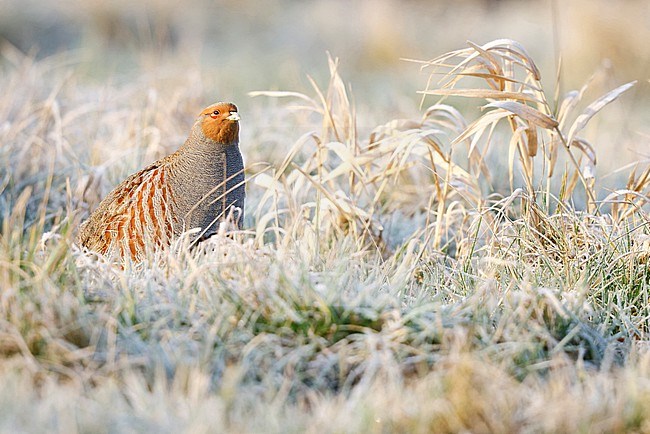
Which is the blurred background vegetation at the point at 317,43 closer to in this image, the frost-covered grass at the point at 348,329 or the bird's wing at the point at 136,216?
the bird's wing at the point at 136,216

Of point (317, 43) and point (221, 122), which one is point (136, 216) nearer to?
point (221, 122)

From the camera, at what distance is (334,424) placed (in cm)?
213

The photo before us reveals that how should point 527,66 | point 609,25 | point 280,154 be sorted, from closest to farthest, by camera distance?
point 527,66 → point 280,154 → point 609,25

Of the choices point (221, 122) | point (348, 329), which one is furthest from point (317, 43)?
point (348, 329)

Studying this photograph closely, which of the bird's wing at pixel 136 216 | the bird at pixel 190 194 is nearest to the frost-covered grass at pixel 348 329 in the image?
the bird at pixel 190 194

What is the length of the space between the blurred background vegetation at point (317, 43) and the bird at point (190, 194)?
6.58ft

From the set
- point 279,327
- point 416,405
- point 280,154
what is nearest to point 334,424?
point 416,405

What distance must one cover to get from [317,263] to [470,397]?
1.20 meters

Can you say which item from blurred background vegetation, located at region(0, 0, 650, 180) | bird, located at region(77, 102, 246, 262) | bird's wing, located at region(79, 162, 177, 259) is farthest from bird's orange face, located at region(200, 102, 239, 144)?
blurred background vegetation, located at region(0, 0, 650, 180)

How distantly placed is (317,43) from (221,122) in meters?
8.56

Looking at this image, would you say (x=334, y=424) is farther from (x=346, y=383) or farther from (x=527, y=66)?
(x=527, y=66)

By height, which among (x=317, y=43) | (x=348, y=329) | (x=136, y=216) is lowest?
(x=348, y=329)

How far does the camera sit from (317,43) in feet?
39.4

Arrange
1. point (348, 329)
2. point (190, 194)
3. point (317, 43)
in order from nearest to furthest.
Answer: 1. point (348, 329)
2. point (190, 194)
3. point (317, 43)
